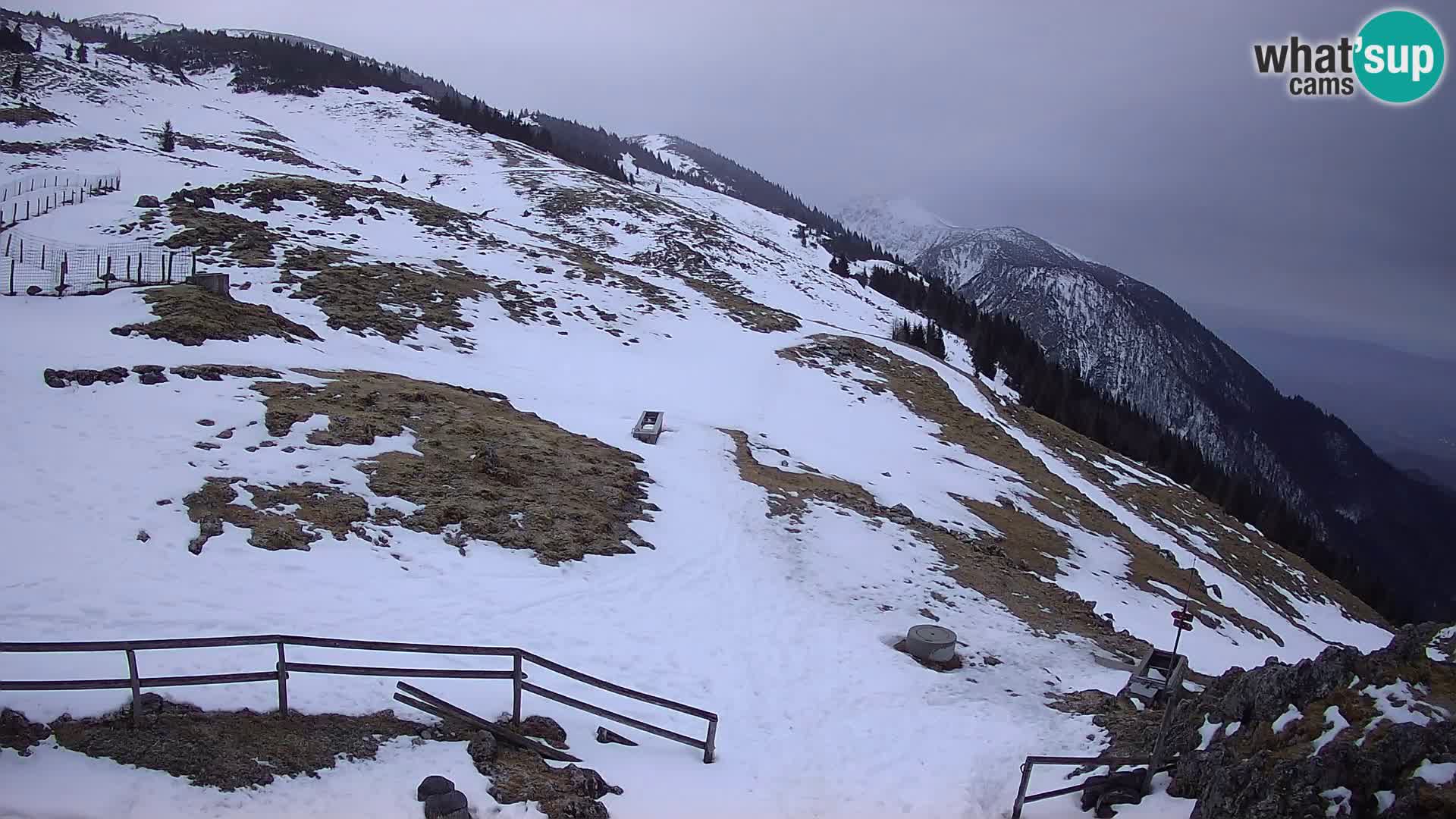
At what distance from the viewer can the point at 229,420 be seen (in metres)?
14.3

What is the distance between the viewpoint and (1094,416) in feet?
247

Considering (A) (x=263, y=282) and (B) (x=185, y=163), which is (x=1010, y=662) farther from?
(B) (x=185, y=163)

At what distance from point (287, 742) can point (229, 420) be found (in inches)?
385

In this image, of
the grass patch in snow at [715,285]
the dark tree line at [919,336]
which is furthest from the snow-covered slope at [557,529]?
the dark tree line at [919,336]

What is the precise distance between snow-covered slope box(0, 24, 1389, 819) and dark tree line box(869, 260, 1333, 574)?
113 feet

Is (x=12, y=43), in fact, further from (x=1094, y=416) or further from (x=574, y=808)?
(x=1094, y=416)

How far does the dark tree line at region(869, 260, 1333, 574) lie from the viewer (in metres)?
71.4

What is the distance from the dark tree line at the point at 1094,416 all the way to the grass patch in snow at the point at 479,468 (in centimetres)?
4990

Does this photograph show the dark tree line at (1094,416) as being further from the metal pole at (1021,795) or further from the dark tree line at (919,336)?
the metal pole at (1021,795)

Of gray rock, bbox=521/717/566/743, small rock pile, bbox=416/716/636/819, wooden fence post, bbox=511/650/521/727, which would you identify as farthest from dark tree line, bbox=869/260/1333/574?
small rock pile, bbox=416/716/636/819

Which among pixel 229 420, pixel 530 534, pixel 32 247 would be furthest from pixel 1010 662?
pixel 32 247

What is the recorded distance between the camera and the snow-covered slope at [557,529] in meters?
8.89

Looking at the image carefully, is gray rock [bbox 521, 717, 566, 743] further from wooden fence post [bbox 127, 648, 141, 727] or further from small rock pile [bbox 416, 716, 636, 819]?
wooden fence post [bbox 127, 648, 141, 727]

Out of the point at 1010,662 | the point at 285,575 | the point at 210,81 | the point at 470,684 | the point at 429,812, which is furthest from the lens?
the point at 210,81
